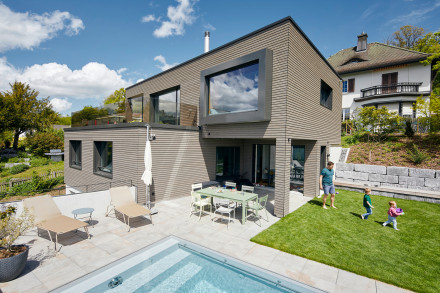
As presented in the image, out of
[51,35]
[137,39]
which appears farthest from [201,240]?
[51,35]

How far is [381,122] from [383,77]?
11324mm

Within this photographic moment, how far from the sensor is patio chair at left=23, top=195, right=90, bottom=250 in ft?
18.3

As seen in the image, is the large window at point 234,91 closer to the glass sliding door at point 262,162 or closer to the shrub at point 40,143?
the glass sliding door at point 262,162

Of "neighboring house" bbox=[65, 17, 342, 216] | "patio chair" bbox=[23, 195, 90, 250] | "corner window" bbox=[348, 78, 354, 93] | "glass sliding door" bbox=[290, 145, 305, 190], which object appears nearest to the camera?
"patio chair" bbox=[23, 195, 90, 250]

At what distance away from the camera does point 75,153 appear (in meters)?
14.8

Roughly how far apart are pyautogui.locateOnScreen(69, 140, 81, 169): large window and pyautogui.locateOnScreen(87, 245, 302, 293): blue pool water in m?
12.6

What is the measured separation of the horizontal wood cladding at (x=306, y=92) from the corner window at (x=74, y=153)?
14297 millimetres

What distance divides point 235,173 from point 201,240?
774cm

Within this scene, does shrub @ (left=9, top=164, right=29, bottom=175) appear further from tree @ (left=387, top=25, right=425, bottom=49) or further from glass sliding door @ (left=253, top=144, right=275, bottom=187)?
tree @ (left=387, top=25, right=425, bottom=49)

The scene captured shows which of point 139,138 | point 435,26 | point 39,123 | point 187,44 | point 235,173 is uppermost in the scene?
point 435,26

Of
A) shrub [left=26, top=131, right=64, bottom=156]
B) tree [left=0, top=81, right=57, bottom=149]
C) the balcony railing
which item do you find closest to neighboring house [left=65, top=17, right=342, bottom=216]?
the balcony railing

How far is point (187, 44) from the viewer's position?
54.2 feet

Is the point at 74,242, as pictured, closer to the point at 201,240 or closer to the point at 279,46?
the point at 201,240

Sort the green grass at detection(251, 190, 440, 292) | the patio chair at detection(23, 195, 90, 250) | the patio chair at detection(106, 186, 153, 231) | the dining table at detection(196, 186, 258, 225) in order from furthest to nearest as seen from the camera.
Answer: the dining table at detection(196, 186, 258, 225) → the patio chair at detection(106, 186, 153, 231) → the patio chair at detection(23, 195, 90, 250) → the green grass at detection(251, 190, 440, 292)
